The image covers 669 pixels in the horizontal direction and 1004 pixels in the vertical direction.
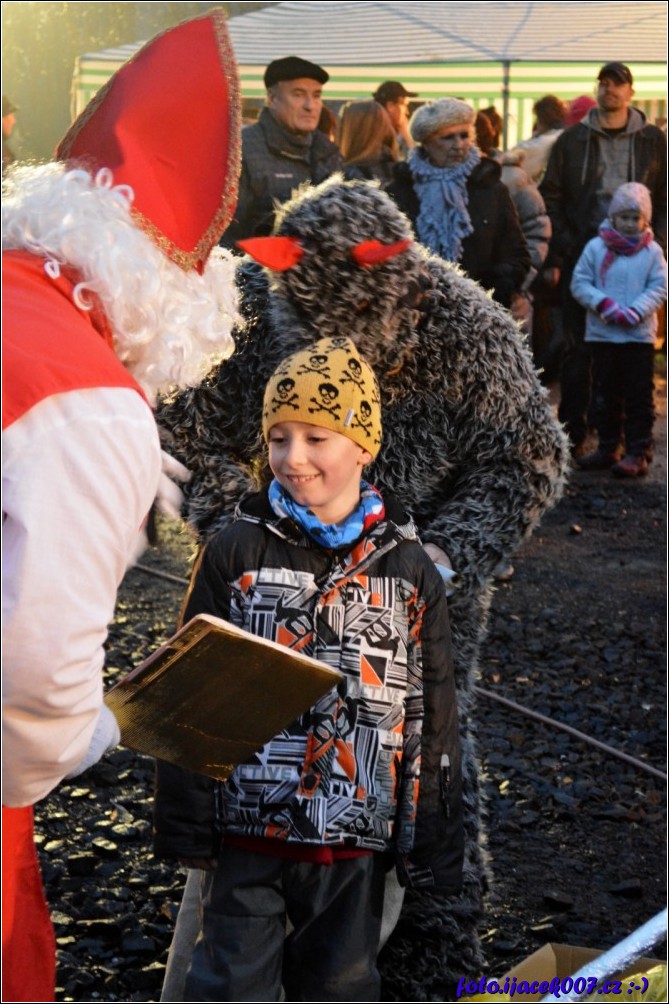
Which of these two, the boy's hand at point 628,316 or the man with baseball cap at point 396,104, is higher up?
the man with baseball cap at point 396,104

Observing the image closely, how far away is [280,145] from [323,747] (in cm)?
495

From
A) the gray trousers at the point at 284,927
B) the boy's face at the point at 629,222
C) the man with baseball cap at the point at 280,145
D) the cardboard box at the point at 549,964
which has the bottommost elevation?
the cardboard box at the point at 549,964

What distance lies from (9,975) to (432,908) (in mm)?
1418

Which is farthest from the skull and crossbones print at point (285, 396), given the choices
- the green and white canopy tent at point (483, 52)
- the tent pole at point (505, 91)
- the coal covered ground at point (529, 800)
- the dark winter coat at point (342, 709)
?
the tent pole at point (505, 91)

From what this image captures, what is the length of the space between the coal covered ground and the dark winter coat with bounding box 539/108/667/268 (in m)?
3.03

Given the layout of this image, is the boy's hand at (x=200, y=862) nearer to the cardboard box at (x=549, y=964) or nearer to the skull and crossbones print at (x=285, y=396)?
the cardboard box at (x=549, y=964)

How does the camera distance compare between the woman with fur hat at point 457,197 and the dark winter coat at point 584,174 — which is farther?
the dark winter coat at point 584,174

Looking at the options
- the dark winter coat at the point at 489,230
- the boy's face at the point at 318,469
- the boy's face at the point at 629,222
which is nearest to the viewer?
the boy's face at the point at 318,469

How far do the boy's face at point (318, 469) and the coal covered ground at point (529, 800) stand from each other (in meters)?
0.87

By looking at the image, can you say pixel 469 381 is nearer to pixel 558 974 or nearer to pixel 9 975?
pixel 558 974

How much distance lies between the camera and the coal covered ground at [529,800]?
13.1 ft

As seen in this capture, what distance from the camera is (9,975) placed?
220 centimetres

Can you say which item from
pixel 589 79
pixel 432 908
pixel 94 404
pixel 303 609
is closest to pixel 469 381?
pixel 303 609

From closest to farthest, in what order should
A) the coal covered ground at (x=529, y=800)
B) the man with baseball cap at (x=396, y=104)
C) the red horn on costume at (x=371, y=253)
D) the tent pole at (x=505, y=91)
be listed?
the red horn on costume at (x=371, y=253)
the coal covered ground at (x=529, y=800)
the man with baseball cap at (x=396, y=104)
the tent pole at (x=505, y=91)
